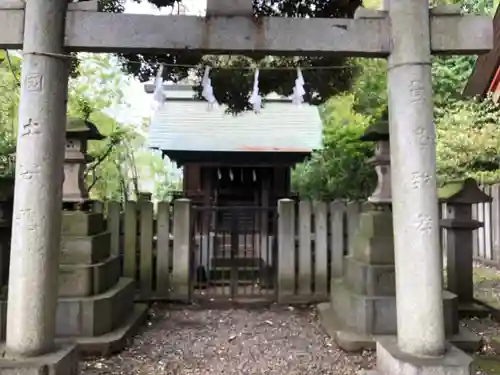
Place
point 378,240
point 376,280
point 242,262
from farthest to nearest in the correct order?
point 242,262, point 378,240, point 376,280

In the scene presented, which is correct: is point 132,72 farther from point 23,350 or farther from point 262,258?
point 23,350

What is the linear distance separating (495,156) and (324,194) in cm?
407

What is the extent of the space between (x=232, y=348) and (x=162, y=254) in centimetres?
255

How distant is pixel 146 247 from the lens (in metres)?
7.40

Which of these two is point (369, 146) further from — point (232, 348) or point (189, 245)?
point (232, 348)

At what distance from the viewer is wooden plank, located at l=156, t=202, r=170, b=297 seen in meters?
7.38

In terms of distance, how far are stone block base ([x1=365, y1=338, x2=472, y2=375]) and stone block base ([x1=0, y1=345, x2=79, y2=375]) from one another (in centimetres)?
243

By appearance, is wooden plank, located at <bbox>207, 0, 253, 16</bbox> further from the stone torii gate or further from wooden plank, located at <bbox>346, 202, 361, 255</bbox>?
wooden plank, located at <bbox>346, 202, 361, 255</bbox>

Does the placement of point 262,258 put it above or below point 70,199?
below

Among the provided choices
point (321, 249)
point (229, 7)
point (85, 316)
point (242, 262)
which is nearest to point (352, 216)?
point (321, 249)

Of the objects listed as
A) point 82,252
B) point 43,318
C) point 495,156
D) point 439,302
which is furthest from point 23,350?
point 495,156

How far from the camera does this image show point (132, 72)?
24.6ft

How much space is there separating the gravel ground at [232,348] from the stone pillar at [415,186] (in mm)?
1072

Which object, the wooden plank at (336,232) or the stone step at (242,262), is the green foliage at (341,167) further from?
the stone step at (242,262)
